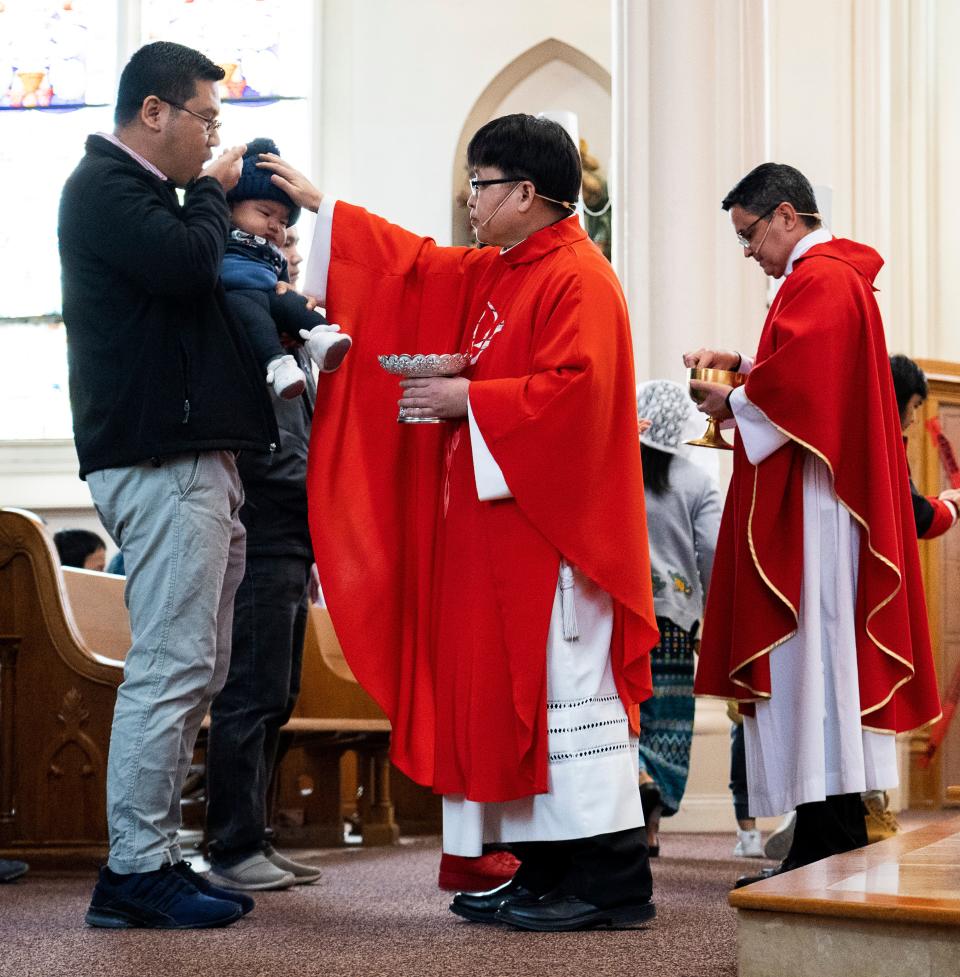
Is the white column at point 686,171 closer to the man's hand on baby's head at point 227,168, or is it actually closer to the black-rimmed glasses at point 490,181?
the black-rimmed glasses at point 490,181

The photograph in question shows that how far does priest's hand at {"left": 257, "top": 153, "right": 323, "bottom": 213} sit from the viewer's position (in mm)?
3881

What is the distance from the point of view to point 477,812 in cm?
352

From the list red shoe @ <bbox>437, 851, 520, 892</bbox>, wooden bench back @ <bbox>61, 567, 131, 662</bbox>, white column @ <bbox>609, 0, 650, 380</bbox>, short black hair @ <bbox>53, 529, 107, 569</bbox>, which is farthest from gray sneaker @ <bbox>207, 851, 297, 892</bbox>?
short black hair @ <bbox>53, 529, 107, 569</bbox>

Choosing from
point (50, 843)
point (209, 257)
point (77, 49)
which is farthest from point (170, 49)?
point (77, 49)

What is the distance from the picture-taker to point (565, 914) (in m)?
3.44

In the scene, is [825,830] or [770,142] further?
[770,142]

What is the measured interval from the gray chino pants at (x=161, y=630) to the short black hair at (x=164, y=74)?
836 millimetres

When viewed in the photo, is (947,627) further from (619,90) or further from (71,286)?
(71,286)

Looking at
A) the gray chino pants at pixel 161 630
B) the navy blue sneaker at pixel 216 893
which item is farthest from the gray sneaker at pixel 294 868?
the gray chino pants at pixel 161 630

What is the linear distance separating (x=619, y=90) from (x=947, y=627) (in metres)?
3.67

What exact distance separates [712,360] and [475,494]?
113cm

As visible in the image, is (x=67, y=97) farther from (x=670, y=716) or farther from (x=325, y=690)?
(x=670, y=716)

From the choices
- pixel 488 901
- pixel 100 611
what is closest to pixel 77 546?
pixel 100 611

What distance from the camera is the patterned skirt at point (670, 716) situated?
18.1ft
